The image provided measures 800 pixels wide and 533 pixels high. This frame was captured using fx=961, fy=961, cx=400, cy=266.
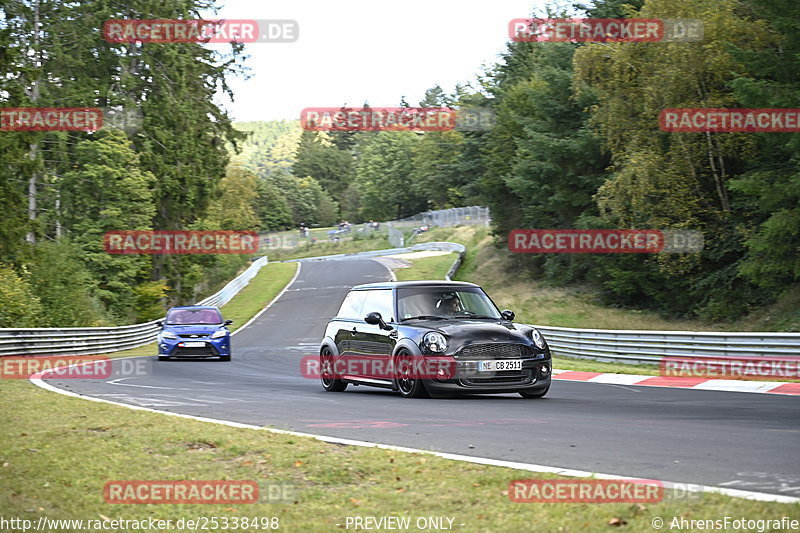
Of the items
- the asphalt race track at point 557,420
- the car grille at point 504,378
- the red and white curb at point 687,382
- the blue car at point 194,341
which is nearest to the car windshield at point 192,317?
the blue car at point 194,341

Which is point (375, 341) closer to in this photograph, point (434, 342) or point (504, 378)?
point (434, 342)

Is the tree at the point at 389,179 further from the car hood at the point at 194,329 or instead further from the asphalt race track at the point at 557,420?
the asphalt race track at the point at 557,420

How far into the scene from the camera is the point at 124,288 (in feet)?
151

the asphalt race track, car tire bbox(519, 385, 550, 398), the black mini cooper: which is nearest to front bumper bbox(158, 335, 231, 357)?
the asphalt race track

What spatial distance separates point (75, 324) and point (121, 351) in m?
2.36

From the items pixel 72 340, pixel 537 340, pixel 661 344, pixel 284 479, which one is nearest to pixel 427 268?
pixel 72 340

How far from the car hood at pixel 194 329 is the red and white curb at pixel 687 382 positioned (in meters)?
11.8

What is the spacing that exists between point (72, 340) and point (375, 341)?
1884 centimetres

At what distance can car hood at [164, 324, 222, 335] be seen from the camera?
28.1m

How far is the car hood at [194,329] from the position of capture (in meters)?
28.1

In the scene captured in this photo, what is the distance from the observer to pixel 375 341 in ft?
49.0

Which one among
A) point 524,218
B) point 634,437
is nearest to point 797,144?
point 634,437

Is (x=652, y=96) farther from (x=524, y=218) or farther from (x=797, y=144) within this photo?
(x=524, y=218)

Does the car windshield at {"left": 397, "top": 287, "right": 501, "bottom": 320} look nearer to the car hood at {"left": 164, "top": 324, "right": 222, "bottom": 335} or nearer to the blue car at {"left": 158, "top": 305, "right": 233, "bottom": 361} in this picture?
the blue car at {"left": 158, "top": 305, "right": 233, "bottom": 361}
